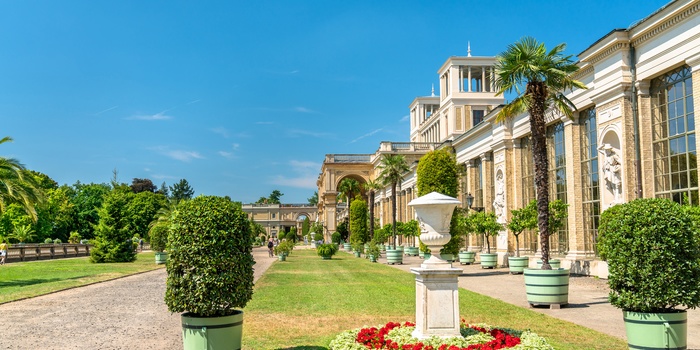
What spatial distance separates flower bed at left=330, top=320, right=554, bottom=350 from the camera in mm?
8258

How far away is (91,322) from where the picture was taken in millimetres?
13453

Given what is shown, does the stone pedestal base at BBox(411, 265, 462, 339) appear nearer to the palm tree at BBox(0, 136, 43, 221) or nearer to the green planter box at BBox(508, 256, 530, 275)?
the green planter box at BBox(508, 256, 530, 275)

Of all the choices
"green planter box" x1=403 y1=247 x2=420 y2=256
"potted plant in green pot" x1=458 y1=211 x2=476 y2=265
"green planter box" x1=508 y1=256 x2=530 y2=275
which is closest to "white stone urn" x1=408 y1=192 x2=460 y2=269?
"green planter box" x1=508 y1=256 x2=530 y2=275

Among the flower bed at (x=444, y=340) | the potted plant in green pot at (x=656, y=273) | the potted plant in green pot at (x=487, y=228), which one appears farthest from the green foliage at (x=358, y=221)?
the potted plant in green pot at (x=656, y=273)

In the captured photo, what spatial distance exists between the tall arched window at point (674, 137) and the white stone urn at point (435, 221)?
513 inches

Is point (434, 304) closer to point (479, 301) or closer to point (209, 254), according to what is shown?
point (209, 254)

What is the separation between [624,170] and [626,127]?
1648 millimetres

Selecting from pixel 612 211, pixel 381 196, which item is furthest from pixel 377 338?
pixel 381 196

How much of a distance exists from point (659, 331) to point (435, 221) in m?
3.47

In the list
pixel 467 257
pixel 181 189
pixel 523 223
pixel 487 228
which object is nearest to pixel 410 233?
pixel 467 257

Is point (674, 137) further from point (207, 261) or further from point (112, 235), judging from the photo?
point (112, 235)

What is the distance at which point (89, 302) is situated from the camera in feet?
57.7

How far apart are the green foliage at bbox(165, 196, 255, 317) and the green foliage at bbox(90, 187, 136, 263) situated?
126 ft

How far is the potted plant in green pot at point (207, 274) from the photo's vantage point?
7941 millimetres
